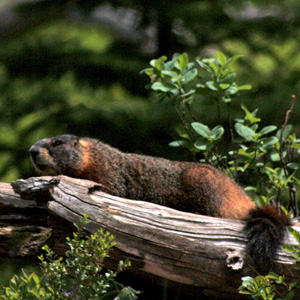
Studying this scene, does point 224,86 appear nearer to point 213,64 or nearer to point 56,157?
point 213,64

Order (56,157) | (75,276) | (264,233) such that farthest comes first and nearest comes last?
(56,157) < (264,233) < (75,276)

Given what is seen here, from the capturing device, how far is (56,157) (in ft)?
13.9

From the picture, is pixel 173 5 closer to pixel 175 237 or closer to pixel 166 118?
pixel 166 118

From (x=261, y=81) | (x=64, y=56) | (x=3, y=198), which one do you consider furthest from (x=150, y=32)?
(x=3, y=198)

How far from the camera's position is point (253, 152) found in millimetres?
4316

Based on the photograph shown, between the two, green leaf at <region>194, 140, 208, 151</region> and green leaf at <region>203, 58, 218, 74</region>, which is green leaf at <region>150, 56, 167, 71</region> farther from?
green leaf at <region>194, 140, 208, 151</region>

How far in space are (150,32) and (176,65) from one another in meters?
2.78

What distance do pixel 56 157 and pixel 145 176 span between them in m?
0.85

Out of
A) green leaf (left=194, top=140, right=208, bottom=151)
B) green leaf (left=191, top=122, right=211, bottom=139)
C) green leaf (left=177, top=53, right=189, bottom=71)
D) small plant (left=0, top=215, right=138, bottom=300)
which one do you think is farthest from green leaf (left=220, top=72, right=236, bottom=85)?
small plant (left=0, top=215, right=138, bottom=300)

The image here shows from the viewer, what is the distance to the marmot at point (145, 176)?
394 centimetres

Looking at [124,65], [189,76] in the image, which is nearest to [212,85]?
[189,76]

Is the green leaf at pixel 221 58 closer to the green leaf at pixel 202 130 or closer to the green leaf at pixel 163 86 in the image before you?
the green leaf at pixel 163 86

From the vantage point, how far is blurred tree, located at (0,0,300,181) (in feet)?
20.7

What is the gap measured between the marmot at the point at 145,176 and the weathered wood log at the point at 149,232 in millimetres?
584
